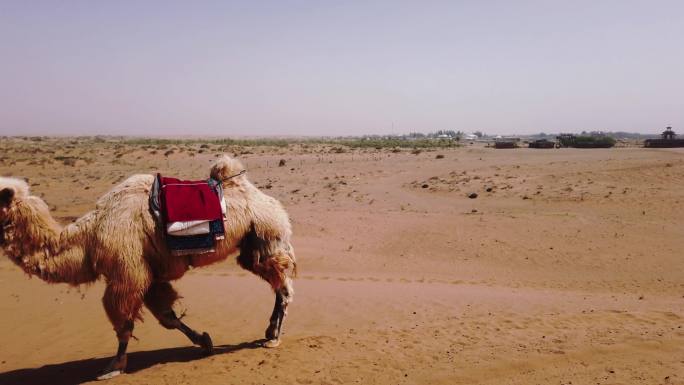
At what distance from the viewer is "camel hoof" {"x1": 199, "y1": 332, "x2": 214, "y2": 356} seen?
6539 millimetres

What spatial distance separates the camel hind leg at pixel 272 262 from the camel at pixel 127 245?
0.04 feet

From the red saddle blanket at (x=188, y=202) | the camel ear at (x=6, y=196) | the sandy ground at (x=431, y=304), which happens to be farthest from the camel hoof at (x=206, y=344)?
Answer: the camel ear at (x=6, y=196)

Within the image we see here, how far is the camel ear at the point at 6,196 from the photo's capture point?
17.5 ft

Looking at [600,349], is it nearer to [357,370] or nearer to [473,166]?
[357,370]

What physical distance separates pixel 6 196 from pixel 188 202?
1.85m

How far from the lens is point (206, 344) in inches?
258

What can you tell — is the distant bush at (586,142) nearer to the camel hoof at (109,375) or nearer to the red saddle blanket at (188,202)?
the red saddle blanket at (188,202)

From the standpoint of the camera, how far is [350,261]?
1324cm

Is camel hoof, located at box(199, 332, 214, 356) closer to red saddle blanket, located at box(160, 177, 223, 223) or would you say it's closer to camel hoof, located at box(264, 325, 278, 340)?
camel hoof, located at box(264, 325, 278, 340)

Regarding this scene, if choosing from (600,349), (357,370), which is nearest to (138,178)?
(357,370)

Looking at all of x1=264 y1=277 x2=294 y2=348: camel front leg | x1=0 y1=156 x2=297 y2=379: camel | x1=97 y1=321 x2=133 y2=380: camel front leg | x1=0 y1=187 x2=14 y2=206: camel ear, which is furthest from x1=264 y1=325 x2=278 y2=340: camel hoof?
x1=0 y1=187 x2=14 y2=206: camel ear

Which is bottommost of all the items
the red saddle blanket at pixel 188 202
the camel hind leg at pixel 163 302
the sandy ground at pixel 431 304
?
the sandy ground at pixel 431 304

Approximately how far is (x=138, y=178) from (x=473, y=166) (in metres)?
31.2

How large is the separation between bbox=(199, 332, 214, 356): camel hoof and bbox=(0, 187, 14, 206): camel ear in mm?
2758
